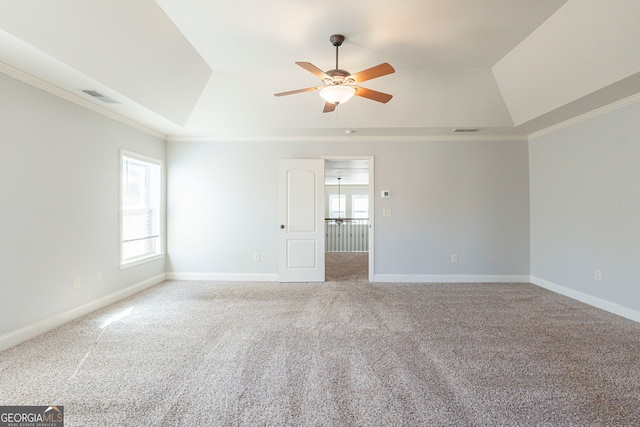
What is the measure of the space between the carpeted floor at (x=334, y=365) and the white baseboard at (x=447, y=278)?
3.26ft

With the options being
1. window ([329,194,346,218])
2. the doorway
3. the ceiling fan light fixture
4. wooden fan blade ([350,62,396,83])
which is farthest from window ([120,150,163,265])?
window ([329,194,346,218])

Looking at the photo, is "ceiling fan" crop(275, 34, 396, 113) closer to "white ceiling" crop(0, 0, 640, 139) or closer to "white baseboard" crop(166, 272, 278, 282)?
"white ceiling" crop(0, 0, 640, 139)

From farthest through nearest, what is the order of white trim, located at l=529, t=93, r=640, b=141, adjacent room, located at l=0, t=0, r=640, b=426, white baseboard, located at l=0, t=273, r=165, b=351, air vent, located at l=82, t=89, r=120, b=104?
1. white trim, located at l=529, t=93, r=640, b=141
2. air vent, located at l=82, t=89, r=120, b=104
3. white baseboard, located at l=0, t=273, r=165, b=351
4. adjacent room, located at l=0, t=0, r=640, b=426

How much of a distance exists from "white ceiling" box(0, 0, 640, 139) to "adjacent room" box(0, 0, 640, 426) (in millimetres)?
26

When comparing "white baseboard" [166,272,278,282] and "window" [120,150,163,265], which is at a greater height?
"window" [120,150,163,265]

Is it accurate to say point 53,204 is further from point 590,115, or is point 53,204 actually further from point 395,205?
point 590,115

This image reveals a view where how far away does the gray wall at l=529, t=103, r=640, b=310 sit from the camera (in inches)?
124

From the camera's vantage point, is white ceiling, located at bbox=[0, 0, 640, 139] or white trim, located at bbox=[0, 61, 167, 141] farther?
white trim, located at bbox=[0, 61, 167, 141]

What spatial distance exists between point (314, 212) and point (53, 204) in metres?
3.27

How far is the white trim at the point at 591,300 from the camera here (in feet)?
10.2

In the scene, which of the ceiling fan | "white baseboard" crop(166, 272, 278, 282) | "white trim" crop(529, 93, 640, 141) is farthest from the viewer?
"white baseboard" crop(166, 272, 278, 282)

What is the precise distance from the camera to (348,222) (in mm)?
10914

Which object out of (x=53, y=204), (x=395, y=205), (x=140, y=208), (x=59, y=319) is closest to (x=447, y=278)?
(x=395, y=205)

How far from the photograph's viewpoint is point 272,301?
377 centimetres
